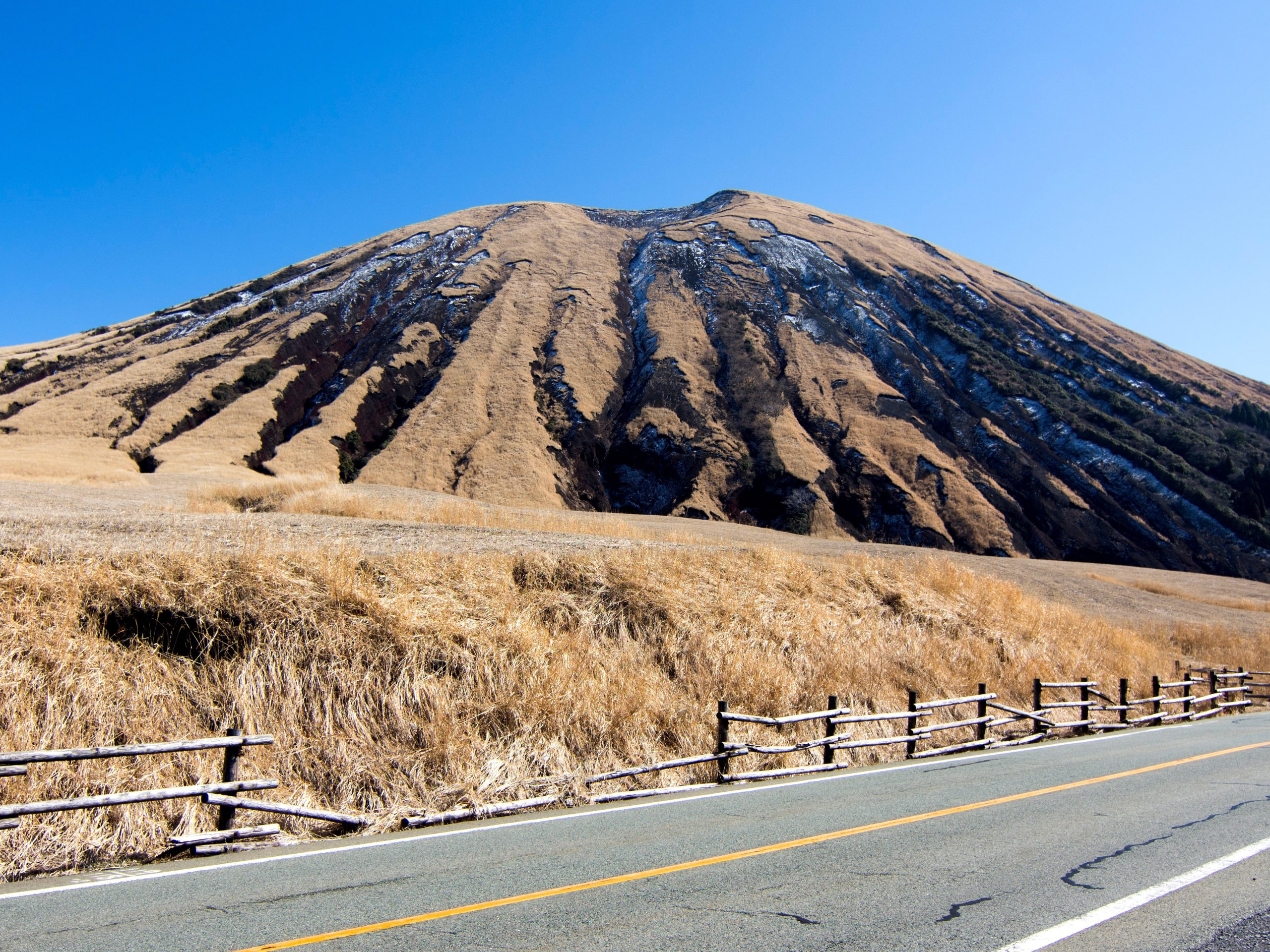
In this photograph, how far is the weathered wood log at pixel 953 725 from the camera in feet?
33.7

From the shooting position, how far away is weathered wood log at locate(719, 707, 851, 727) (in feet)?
28.2

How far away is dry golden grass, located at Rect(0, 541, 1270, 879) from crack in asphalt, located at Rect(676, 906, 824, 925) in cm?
352

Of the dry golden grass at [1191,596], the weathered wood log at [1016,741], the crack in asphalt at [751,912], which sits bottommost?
the weathered wood log at [1016,741]

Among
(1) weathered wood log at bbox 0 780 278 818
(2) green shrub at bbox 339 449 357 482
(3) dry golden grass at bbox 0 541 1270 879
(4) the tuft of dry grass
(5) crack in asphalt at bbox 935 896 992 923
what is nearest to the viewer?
(5) crack in asphalt at bbox 935 896 992 923

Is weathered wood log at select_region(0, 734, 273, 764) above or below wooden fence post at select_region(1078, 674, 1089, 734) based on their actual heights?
above

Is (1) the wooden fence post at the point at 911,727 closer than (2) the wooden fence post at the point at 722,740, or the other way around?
(2) the wooden fence post at the point at 722,740

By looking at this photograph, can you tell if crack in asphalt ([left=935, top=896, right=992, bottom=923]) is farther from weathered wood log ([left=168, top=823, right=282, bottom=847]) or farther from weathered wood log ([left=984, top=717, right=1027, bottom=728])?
weathered wood log ([left=984, top=717, right=1027, bottom=728])

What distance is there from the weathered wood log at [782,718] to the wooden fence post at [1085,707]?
6438 mm

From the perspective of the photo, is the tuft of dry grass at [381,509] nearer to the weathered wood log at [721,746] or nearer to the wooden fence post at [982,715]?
the wooden fence post at [982,715]

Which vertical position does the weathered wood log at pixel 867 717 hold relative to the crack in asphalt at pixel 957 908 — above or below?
below

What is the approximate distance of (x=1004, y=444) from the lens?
51.9 m

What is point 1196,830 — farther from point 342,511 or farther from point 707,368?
point 707,368

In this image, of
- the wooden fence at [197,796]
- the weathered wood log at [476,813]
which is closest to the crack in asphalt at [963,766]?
the weathered wood log at [476,813]

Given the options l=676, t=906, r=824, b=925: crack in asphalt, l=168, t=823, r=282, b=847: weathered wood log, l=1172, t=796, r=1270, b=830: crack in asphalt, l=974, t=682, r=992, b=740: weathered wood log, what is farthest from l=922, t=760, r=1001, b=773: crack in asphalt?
l=168, t=823, r=282, b=847: weathered wood log
